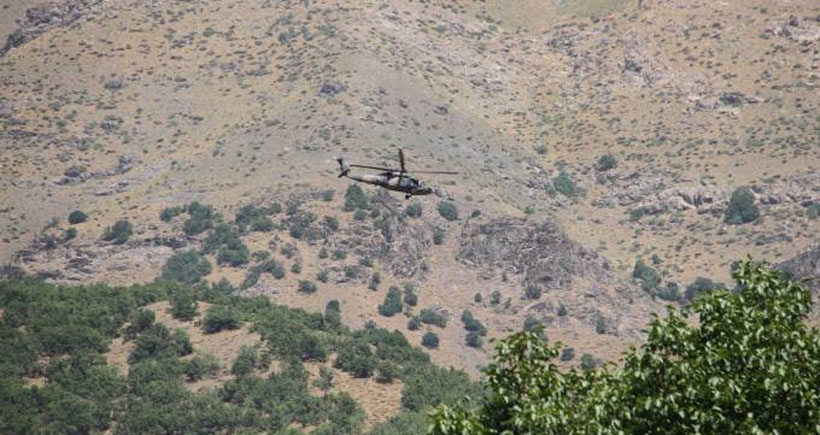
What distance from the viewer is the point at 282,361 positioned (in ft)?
423

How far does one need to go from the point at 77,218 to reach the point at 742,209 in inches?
3223

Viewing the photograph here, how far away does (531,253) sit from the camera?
184125 millimetres

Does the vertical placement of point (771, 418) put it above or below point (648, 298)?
above

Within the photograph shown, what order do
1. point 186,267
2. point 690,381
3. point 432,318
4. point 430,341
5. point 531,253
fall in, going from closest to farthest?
point 690,381, point 430,341, point 432,318, point 186,267, point 531,253

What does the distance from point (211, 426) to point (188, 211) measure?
79516 millimetres

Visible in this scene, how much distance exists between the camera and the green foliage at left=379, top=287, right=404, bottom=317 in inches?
6821

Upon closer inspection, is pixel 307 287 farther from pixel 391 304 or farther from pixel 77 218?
pixel 77 218

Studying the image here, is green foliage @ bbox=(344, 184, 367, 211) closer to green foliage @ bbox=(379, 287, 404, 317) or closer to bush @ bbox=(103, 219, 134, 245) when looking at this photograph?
green foliage @ bbox=(379, 287, 404, 317)

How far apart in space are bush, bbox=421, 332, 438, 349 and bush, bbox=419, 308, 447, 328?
3.44 metres

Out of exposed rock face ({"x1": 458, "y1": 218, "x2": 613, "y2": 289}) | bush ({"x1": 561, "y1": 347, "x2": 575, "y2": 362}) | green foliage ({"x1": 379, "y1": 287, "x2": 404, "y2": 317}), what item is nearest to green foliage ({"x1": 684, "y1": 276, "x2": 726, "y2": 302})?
exposed rock face ({"x1": 458, "y1": 218, "x2": 613, "y2": 289})

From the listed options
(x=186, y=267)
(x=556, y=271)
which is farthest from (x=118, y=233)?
(x=556, y=271)

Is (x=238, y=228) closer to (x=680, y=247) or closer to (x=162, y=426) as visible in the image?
(x=680, y=247)

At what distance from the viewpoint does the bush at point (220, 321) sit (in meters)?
138

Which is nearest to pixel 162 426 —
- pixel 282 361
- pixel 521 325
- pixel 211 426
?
pixel 211 426
